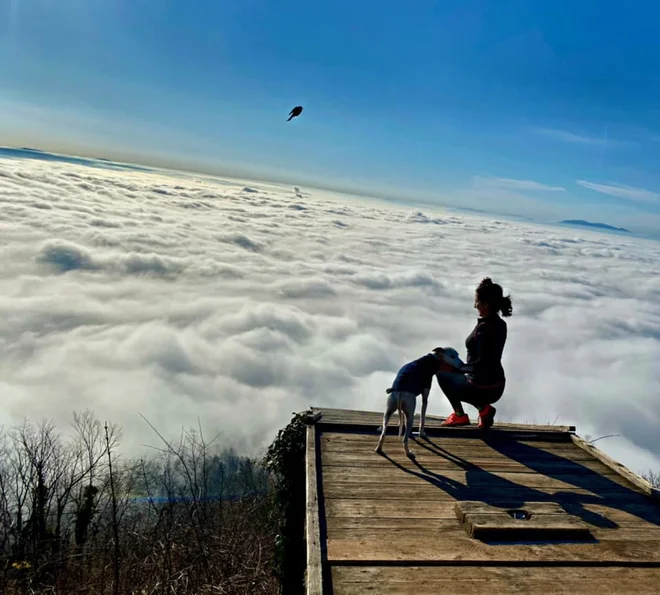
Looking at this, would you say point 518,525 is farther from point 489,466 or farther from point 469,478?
point 489,466

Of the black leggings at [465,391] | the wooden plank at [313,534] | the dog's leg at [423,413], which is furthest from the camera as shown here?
the black leggings at [465,391]

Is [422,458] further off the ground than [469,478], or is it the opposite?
[422,458]

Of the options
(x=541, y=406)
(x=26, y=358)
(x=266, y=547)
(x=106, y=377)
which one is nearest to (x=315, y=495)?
(x=266, y=547)

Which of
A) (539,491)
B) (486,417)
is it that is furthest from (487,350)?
(539,491)

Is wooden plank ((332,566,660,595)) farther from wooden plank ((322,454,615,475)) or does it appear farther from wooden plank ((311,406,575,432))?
wooden plank ((311,406,575,432))

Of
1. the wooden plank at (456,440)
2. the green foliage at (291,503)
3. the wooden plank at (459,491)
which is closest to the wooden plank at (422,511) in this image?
the wooden plank at (459,491)

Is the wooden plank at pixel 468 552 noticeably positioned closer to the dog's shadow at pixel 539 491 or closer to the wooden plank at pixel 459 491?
the dog's shadow at pixel 539 491

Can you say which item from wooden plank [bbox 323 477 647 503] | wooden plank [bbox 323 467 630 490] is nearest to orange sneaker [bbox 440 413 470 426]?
wooden plank [bbox 323 467 630 490]
